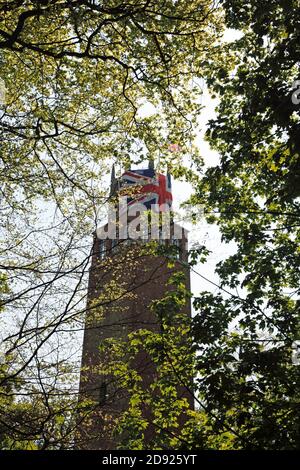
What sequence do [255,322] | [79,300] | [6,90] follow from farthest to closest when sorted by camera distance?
1. [6,90]
2. [255,322]
3. [79,300]

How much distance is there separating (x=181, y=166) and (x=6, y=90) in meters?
3.89

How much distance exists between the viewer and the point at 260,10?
5121 mm

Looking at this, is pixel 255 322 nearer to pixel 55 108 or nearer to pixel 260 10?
pixel 260 10

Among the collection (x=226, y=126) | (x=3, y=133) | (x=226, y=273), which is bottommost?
(x=226, y=273)

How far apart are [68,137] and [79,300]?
378cm

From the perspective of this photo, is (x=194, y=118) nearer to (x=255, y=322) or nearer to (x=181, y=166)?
(x=181, y=166)

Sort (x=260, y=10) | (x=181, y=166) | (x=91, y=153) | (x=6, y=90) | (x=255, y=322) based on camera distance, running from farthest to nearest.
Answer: (x=181, y=166), (x=91, y=153), (x=6, y=90), (x=255, y=322), (x=260, y=10)

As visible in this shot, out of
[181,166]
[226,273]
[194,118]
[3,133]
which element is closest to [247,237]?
[226,273]
